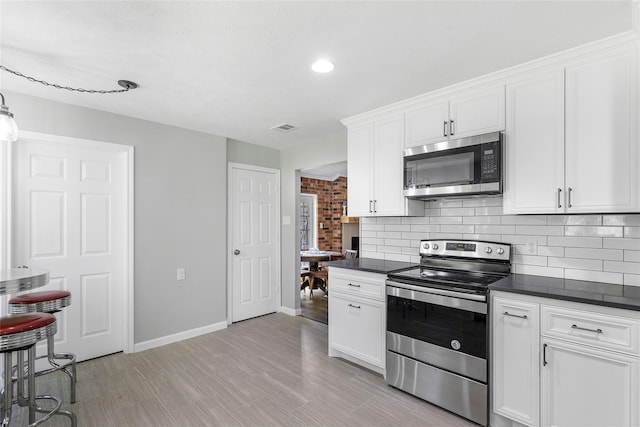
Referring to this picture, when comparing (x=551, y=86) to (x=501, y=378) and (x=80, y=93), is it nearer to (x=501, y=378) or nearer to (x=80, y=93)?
(x=501, y=378)

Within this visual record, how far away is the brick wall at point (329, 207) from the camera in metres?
7.48

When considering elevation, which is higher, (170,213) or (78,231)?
(170,213)

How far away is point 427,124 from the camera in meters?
2.75

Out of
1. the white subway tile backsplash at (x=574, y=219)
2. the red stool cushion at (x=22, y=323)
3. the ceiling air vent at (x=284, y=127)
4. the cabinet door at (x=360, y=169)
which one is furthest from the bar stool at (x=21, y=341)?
the white subway tile backsplash at (x=574, y=219)

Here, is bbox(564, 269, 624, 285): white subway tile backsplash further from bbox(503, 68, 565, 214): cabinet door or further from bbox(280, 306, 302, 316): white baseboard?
bbox(280, 306, 302, 316): white baseboard

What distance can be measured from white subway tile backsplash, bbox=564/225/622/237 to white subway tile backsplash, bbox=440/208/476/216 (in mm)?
673

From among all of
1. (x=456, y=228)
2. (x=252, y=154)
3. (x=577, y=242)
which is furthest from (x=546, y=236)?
(x=252, y=154)

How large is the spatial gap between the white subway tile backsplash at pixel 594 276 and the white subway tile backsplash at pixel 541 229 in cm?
28

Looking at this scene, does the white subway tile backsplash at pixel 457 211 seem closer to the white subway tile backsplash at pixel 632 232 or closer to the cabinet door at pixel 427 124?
the cabinet door at pixel 427 124

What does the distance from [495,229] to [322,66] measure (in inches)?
74.2

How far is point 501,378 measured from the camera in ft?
6.66

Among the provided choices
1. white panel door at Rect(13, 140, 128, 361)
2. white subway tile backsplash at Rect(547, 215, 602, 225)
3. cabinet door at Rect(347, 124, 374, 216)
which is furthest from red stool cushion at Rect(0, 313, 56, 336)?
white subway tile backsplash at Rect(547, 215, 602, 225)

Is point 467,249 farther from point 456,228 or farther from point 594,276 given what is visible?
point 594,276

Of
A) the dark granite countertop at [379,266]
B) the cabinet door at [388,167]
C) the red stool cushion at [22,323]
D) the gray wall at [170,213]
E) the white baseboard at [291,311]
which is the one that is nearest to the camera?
the red stool cushion at [22,323]
